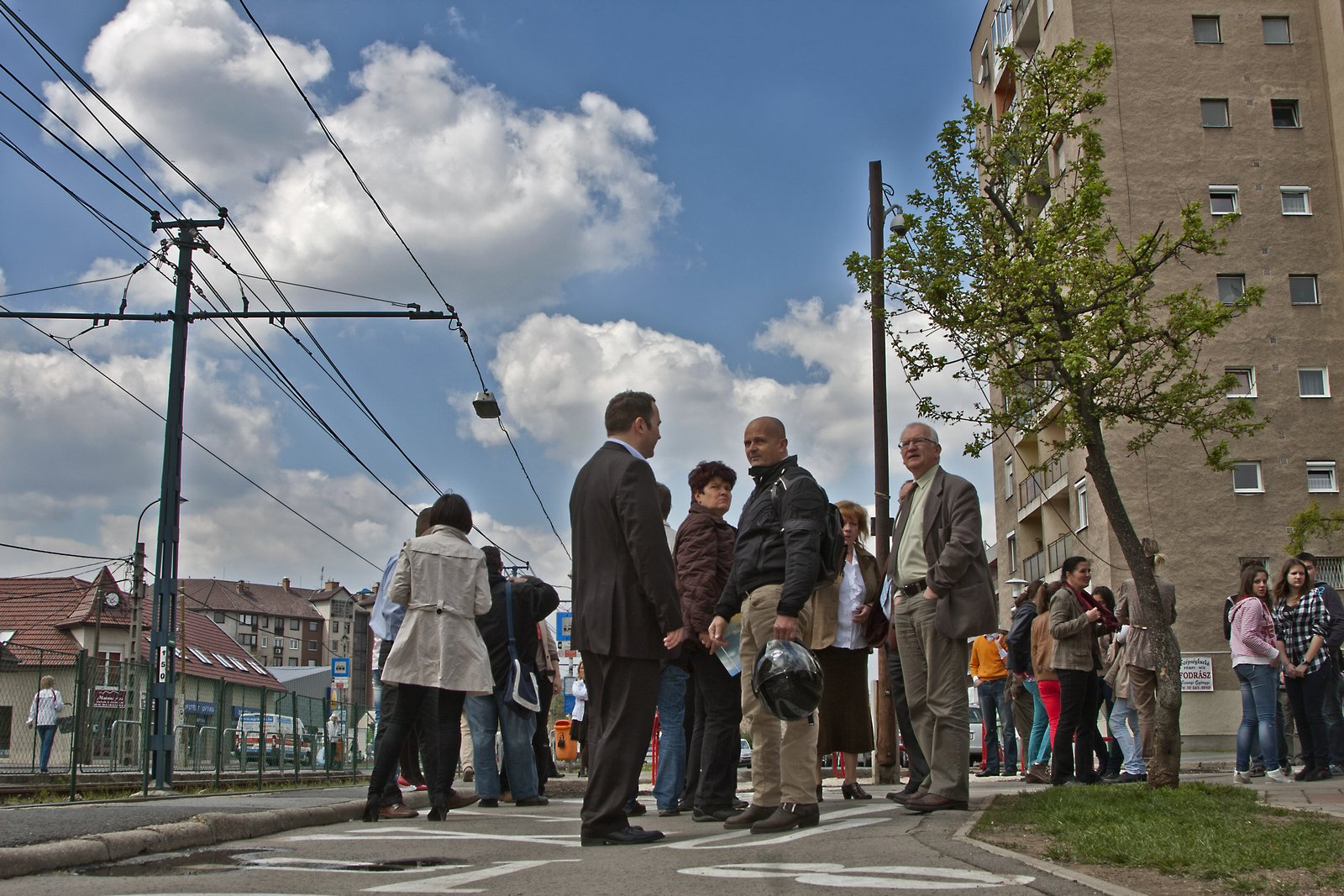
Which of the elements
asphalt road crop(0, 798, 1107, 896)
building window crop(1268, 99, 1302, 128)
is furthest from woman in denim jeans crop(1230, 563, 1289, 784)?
building window crop(1268, 99, 1302, 128)

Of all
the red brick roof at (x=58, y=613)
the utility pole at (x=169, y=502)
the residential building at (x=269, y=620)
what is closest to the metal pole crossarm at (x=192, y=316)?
the utility pole at (x=169, y=502)

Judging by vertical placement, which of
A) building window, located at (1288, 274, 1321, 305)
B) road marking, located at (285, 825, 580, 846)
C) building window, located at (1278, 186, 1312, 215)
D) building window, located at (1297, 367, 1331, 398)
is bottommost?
road marking, located at (285, 825, 580, 846)

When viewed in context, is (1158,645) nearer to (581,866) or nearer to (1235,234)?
(581,866)

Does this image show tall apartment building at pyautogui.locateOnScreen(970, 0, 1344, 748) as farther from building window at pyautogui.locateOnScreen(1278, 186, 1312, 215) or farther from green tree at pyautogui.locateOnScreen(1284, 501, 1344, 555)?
green tree at pyautogui.locateOnScreen(1284, 501, 1344, 555)

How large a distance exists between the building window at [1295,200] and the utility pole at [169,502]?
104 ft

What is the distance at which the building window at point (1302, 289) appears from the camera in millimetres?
37719

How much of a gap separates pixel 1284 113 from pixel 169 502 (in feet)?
115

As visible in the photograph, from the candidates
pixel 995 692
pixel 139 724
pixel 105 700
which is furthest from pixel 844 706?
pixel 139 724

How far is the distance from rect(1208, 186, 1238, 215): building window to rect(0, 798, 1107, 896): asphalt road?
118 feet

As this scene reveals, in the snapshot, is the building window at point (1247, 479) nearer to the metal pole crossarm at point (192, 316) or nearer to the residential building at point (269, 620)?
the metal pole crossarm at point (192, 316)

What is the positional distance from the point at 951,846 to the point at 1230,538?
33799mm

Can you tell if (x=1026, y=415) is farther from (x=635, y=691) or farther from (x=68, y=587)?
(x=68, y=587)

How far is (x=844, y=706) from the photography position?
8203mm

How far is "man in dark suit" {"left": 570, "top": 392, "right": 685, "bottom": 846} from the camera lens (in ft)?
18.9
